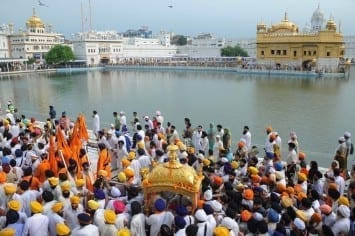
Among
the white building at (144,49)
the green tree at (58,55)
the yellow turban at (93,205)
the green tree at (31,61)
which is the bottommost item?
the yellow turban at (93,205)

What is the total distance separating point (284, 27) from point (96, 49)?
29.3 metres

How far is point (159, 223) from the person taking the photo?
11.6 feet

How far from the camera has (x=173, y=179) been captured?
12.4 ft

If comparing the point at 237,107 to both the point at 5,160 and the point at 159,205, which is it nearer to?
the point at 5,160

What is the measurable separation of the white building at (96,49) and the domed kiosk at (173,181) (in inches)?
2044

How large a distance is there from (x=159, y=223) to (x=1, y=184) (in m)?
2.17

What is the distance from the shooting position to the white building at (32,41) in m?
50.2

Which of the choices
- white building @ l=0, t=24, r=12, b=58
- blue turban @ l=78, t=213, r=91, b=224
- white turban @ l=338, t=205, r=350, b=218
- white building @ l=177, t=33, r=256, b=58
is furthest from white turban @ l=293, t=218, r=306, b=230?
white building @ l=177, t=33, r=256, b=58

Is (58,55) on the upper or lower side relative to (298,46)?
lower

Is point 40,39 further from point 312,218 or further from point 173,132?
point 312,218

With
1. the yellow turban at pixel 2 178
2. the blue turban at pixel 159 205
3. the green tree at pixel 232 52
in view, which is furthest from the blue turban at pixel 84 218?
the green tree at pixel 232 52

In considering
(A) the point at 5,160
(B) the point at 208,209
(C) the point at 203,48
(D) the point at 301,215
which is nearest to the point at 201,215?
(B) the point at 208,209

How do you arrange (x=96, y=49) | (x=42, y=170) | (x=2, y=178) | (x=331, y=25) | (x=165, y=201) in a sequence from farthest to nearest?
(x=96, y=49)
(x=331, y=25)
(x=42, y=170)
(x=2, y=178)
(x=165, y=201)

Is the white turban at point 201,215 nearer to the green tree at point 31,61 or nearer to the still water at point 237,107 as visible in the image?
the still water at point 237,107
